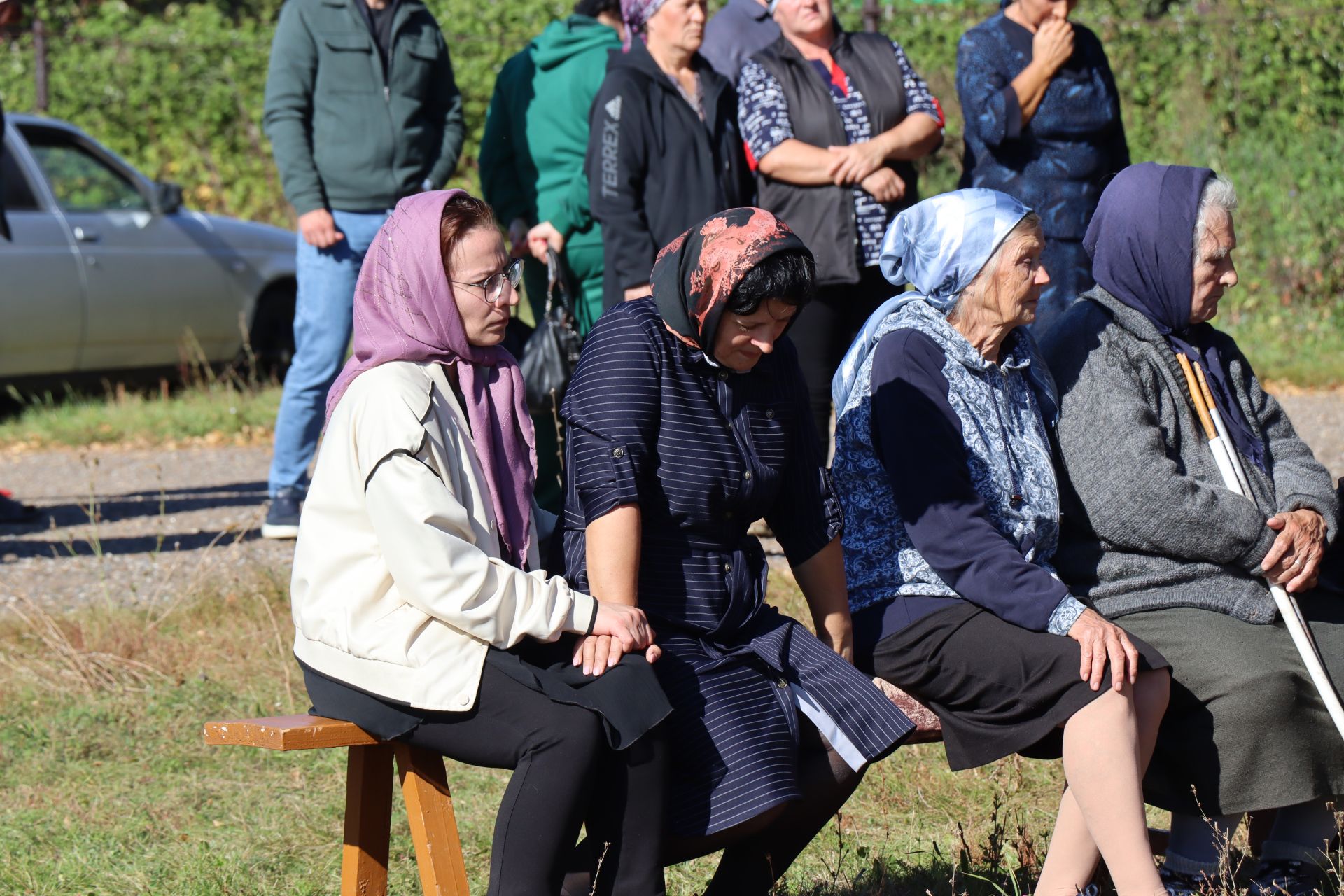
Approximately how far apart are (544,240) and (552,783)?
311 centimetres

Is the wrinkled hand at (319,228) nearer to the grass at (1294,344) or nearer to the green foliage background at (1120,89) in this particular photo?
the grass at (1294,344)

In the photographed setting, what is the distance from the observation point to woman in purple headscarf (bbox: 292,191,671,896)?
2.60m

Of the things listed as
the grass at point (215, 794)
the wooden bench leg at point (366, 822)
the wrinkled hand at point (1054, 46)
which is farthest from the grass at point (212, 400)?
the wooden bench leg at point (366, 822)

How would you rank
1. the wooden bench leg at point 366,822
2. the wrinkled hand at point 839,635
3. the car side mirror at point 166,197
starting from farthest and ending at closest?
the car side mirror at point 166,197 < the wrinkled hand at point 839,635 < the wooden bench leg at point 366,822

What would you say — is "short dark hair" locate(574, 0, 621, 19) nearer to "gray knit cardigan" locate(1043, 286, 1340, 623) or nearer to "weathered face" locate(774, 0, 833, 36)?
"weathered face" locate(774, 0, 833, 36)

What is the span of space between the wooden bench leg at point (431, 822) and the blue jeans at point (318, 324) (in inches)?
131

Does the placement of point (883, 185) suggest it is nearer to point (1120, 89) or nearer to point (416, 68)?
point (416, 68)

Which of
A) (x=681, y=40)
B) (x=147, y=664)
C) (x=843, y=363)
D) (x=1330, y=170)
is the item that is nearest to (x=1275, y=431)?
(x=843, y=363)

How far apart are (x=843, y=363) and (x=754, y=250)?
0.59 m

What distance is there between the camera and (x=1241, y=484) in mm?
3252

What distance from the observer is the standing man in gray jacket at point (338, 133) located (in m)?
5.79

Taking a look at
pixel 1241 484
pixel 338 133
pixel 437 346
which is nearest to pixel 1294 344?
pixel 338 133

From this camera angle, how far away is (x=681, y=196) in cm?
497

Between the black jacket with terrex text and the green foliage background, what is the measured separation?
6.23 meters
